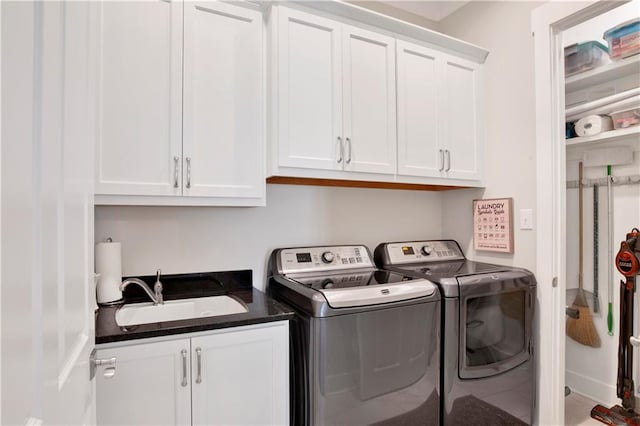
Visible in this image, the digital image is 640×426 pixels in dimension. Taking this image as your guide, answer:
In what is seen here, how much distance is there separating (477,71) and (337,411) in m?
2.21

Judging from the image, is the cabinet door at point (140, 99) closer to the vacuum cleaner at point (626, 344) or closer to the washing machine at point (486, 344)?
the washing machine at point (486, 344)

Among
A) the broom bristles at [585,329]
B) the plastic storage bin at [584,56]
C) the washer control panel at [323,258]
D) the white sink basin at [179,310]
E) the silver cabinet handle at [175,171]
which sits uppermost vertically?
the plastic storage bin at [584,56]

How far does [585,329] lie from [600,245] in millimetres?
627

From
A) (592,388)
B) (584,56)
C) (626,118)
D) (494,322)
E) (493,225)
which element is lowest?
(592,388)

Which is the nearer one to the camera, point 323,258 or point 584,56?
point 323,258

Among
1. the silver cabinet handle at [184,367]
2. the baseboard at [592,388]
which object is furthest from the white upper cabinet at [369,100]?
the baseboard at [592,388]

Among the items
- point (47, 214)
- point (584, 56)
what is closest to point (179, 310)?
point (47, 214)

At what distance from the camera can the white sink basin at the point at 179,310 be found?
1.55 meters

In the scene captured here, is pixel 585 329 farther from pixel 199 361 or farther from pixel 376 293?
pixel 199 361

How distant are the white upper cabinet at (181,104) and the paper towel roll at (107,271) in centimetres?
24

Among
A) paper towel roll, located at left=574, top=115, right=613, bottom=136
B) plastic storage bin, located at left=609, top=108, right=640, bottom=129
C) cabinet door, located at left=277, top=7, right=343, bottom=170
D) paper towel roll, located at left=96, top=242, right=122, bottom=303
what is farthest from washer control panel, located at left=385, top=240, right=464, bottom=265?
paper towel roll, located at left=96, top=242, right=122, bottom=303

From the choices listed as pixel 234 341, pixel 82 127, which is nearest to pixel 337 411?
pixel 234 341

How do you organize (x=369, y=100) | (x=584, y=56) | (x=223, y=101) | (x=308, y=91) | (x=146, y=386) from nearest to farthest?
(x=146, y=386)
(x=223, y=101)
(x=308, y=91)
(x=369, y=100)
(x=584, y=56)

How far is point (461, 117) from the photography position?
7.31 ft
